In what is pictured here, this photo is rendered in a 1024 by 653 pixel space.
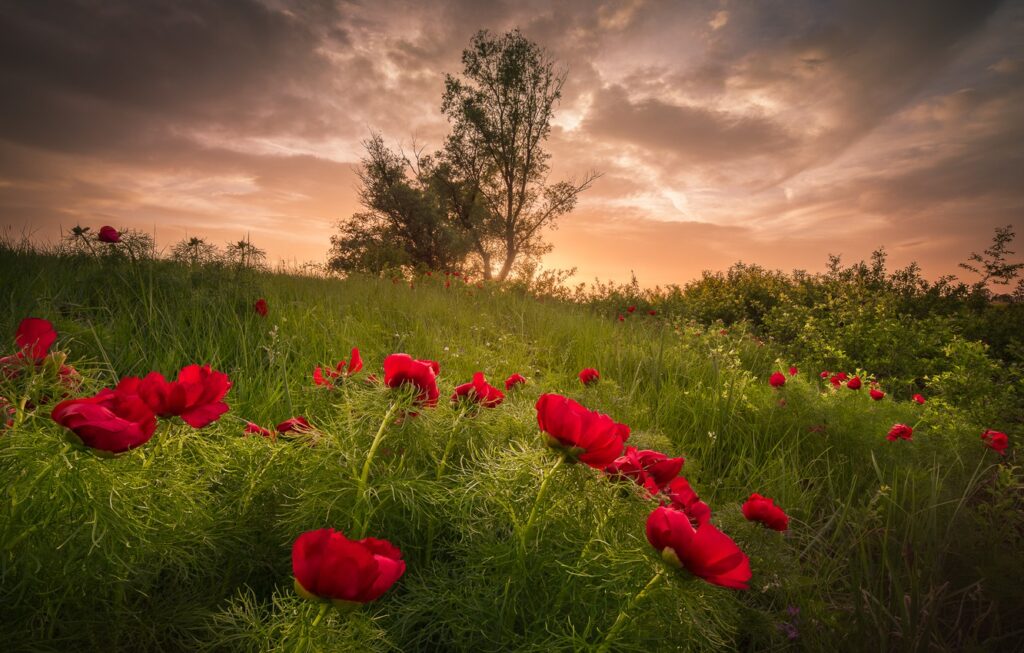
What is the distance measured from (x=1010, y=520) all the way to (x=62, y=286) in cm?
659

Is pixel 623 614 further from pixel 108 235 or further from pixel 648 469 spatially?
pixel 108 235

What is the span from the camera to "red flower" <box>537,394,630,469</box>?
98 centimetres

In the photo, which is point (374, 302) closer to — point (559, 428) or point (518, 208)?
point (559, 428)

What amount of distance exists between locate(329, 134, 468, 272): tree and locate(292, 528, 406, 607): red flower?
64.1ft

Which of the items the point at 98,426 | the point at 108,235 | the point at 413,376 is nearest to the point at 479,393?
the point at 413,376

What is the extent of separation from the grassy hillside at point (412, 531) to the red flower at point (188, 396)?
0.15 metres

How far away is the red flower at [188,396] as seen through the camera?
41.6 inches

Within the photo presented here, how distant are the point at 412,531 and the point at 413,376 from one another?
1.60 ft

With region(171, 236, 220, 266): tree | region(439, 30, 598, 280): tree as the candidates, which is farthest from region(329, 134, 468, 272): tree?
region(171, 236, 220, 266): tree

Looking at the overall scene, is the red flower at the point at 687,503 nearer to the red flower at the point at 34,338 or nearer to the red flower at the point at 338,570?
the red flower at the point at 338,570

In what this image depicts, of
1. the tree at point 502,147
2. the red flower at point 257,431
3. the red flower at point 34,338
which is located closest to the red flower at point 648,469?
the red flower at point 257,431

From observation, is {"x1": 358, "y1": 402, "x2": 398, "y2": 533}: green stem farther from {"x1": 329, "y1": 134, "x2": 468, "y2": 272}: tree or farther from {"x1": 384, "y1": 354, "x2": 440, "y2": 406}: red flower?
{"x1": 329, "y1": 134, "x2": 468, "y2": 272}: tree

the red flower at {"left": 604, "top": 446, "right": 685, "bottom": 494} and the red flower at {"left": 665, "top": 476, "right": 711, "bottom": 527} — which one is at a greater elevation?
the red flower at {"left": 604, "top": 446, "right": 685, "bottom": 494}

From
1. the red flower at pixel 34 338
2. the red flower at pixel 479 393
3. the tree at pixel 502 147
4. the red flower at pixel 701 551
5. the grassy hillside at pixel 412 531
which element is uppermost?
the tree at pixel 502 147
